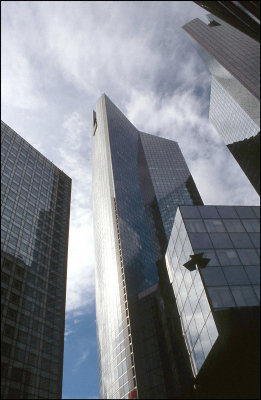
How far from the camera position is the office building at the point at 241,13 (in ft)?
91.0

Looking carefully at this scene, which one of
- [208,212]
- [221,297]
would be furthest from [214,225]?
[221,297]

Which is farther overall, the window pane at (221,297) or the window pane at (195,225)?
the window pane at (195,225)

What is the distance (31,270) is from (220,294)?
44.1 meters

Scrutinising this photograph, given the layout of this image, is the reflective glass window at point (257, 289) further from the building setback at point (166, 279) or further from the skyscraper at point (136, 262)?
the skyscraper at point (136, 262)

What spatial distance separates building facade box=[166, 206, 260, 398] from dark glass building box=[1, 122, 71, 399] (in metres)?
26.5

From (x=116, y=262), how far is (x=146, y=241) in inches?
1145

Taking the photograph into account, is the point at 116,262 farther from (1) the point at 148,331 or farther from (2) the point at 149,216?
(2) the point at 149,216

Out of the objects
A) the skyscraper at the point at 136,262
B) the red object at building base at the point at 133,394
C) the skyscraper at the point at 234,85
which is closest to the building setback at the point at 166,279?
the red object at building base at the point at 133,394

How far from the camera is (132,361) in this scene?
74.4m

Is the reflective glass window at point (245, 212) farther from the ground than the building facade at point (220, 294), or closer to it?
farther from the ground

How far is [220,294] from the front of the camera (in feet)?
108

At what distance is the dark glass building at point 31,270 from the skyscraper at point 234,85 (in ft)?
187

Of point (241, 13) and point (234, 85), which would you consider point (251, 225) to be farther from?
point (234, 85)

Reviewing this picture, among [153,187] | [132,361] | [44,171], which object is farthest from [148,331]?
[153,187]
